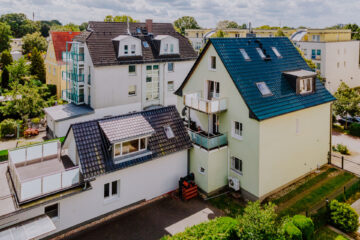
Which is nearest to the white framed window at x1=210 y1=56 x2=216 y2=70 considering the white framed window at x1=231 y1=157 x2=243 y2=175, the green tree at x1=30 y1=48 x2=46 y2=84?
the white framed window at x1=231 y1=157 x2=243 y2=175

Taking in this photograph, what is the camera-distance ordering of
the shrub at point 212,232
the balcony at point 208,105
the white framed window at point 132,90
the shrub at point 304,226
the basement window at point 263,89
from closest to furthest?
the shrub at point 212,232
the shrub at point 304,226
the balcony at point 208,105
the basement window at point 263,89
the white framed window at point 132,90

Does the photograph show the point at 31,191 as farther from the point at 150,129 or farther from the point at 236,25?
the point at 236,25

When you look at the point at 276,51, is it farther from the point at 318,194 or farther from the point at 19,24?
the point at 19,24

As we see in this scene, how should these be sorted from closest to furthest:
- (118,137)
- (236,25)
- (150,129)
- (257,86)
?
1. (118,137)
2. (150,129)
3. (257,86)
4. (236,25)

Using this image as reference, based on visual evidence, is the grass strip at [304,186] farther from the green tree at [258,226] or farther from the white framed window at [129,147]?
the white framed window at [129,147]

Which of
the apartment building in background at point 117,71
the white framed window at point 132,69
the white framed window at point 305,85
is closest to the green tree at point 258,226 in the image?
the white framed window at point 305,85

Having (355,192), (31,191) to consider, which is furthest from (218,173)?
(31,191)
